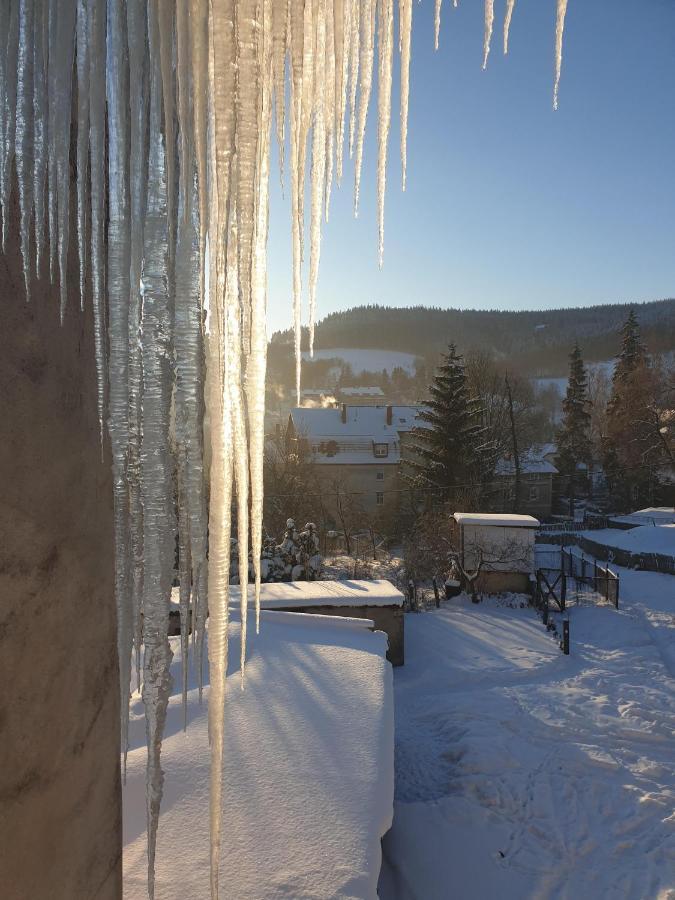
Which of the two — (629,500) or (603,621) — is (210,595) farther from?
(629,500)

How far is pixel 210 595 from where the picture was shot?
1168mm

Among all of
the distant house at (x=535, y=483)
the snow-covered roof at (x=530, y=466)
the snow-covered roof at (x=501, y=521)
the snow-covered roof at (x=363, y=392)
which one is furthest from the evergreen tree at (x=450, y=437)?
the snow-covered roof at (x=363, y=392)

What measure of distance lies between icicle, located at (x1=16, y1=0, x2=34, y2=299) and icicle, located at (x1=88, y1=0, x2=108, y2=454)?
0.39 ft

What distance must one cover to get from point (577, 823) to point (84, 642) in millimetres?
5976

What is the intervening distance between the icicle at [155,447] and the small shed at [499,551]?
1492 cm

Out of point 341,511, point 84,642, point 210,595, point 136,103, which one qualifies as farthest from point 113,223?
point 341,511

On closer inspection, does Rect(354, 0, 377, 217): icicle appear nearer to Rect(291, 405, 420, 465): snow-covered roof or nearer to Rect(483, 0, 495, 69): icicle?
Rect(483, 0, 495, 69): icicle

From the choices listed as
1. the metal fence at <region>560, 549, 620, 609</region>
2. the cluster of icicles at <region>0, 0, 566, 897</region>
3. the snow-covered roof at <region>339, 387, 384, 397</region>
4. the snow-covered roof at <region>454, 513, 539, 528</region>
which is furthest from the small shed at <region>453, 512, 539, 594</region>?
the snow-covered roof at <region>339, 387, 384, 397</region>

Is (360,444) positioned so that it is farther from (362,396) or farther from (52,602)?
(52,602)

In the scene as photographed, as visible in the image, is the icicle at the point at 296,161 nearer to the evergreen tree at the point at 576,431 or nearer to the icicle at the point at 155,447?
the icicle at the point at 155,447

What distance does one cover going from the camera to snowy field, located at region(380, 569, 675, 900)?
463cm

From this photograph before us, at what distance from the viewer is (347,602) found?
9188 millimetres

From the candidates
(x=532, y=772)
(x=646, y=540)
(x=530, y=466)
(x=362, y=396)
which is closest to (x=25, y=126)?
(x=532, y=772)

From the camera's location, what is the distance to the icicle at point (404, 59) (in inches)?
43.5
